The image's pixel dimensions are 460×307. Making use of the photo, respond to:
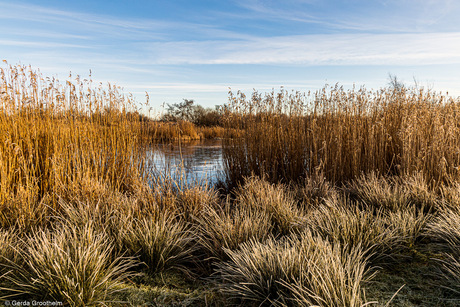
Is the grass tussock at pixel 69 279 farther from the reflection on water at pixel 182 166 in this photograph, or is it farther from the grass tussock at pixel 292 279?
the reflection on water at pixel 182 166

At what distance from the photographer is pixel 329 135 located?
464cm

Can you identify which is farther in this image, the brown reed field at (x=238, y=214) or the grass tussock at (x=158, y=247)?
the grass tussock at (x=158, y=247)

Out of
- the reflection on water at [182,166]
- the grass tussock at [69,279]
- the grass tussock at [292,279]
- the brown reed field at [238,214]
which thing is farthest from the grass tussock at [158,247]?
the reflection on water at [182,166]

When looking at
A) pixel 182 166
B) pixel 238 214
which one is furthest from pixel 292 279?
pixel 182 166

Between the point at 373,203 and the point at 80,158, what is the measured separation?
3623mm

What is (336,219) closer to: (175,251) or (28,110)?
(175,251)

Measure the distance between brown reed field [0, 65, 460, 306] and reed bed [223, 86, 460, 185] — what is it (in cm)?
3

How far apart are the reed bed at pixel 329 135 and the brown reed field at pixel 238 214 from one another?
0.09ft

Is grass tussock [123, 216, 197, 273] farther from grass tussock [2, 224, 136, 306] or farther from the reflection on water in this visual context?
the reflection on water

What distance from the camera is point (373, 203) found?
339 centimetres

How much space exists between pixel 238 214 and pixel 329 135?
7.90ft

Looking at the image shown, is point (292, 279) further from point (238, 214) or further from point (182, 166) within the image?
point (182, 166)

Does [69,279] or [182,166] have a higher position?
[182,166]

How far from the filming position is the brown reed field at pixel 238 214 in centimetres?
196
